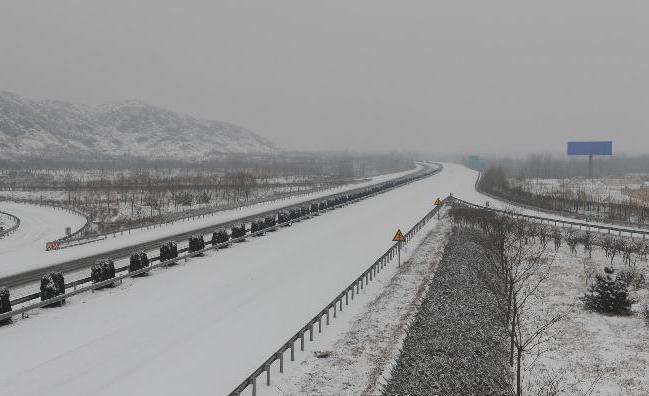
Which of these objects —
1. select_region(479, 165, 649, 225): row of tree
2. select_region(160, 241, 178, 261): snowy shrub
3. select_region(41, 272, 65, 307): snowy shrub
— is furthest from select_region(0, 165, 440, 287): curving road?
select_region(479, 165, 649, 225): row of tree

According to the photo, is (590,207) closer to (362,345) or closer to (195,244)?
(195,244)

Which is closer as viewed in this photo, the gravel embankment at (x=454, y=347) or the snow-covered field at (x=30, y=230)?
the gravel embankment at (x=454, y=347)

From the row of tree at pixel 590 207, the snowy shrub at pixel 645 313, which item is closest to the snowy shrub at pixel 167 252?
the snowy shrub at pixel 645 313

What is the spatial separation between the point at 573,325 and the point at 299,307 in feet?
45.9

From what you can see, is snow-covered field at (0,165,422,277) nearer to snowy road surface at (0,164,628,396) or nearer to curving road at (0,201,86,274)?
curving road at (0,201,86,274)

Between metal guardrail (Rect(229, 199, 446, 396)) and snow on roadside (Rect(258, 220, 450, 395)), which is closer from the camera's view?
metal guardrail (Rect(229, 199, 446, 396))

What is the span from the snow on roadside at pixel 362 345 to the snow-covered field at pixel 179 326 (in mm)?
1570

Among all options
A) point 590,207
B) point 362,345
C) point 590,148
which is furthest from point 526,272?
point 590,148

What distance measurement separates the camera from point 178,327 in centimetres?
2117

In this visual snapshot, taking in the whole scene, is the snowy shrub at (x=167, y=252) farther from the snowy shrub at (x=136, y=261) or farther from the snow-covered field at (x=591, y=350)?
the snow-covered field at (x=591, y=350)

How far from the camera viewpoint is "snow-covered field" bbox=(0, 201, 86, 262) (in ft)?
135

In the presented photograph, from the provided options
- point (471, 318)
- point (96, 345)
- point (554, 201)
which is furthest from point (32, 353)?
point (554, 201)

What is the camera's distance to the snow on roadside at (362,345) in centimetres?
1608

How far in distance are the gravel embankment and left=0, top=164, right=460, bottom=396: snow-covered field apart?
510 cm
